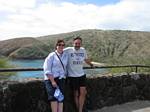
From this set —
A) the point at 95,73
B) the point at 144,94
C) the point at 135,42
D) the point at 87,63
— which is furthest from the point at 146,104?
the point at 135,42

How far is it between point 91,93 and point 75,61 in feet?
6.03

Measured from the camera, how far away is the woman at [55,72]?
912 centimetres

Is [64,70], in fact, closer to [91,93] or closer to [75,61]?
[75,61]

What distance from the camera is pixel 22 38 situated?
29047 mm

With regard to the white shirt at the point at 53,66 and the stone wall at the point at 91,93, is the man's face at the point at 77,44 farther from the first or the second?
the stone wall at the point at 91,93

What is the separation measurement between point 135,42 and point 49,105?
74.5 m

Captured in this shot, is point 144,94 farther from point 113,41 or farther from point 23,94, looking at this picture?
point 113,41

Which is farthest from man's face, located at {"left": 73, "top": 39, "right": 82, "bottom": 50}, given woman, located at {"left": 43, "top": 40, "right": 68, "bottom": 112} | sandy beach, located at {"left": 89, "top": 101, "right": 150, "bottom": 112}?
sandy beach, located at {"left": 89, "top": 101, "right": 150, "bottom": 112}

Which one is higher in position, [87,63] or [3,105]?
[87,63]

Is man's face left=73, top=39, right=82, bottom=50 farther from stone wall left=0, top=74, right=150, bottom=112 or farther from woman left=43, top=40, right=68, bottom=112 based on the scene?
stone wall left=0, top=74, right=150, bottom=112

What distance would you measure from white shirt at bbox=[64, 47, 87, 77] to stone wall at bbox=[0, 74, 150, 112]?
1.77ft

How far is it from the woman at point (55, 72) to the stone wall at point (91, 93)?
64 centimetres

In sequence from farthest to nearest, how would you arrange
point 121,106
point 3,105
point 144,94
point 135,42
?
point 135,42
point 144,94
point 121,106
point 3,105

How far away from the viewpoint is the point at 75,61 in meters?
9.86
